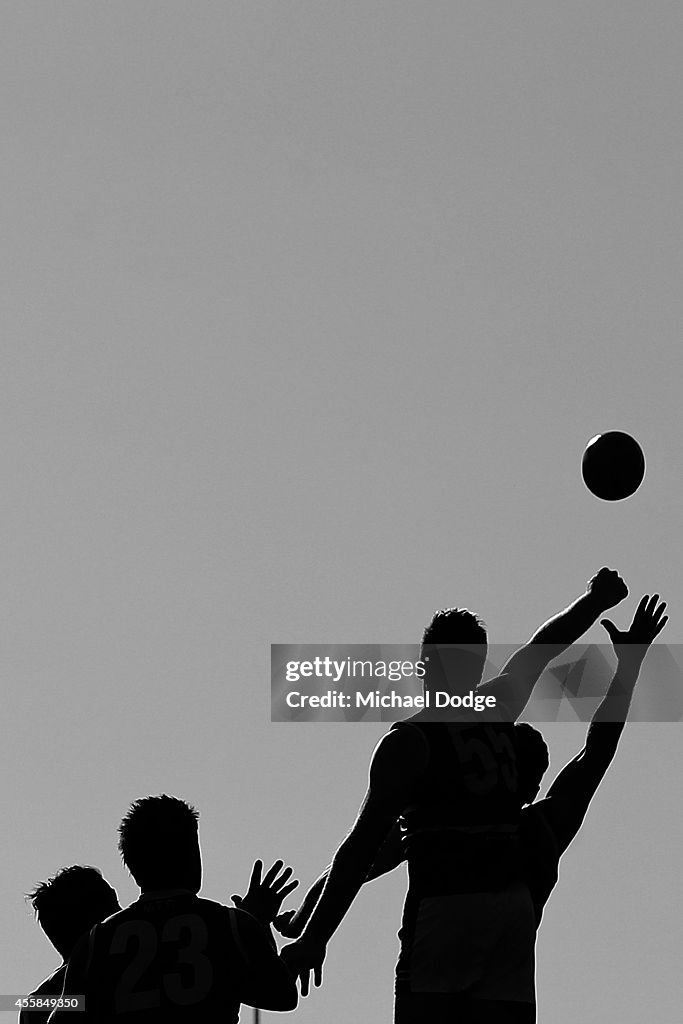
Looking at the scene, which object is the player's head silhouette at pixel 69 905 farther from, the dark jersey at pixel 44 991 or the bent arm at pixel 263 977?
the bent arm at pixel 263 977

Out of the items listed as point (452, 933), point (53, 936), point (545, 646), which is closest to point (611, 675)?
point (545, 646)

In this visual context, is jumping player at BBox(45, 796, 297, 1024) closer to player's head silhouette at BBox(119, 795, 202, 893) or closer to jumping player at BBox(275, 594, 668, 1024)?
player's head silhouette at BBox(119, 795, 202, 893)

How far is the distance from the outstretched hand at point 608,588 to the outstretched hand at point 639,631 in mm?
142

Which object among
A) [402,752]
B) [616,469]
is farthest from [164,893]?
[616,469]

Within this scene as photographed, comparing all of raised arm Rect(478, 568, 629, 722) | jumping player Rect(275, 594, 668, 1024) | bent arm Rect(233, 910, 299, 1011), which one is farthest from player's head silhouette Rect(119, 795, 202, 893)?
raised arm Rect(478, 568, 629, 722)

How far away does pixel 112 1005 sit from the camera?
707cm

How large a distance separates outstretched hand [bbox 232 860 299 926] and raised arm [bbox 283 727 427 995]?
0.21 m

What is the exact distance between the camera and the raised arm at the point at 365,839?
7.32 metres

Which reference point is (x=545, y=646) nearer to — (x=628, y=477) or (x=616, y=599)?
(x=616, y=599)

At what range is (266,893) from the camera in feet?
24.7

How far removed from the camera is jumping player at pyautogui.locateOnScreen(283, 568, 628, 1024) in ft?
24.4

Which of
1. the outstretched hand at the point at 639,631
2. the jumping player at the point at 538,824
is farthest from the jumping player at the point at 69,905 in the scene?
the outstretched hand at the point at 639,631

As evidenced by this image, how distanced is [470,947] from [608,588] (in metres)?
1.84

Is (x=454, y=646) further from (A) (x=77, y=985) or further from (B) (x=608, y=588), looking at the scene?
(A) (x=77, y=985)
